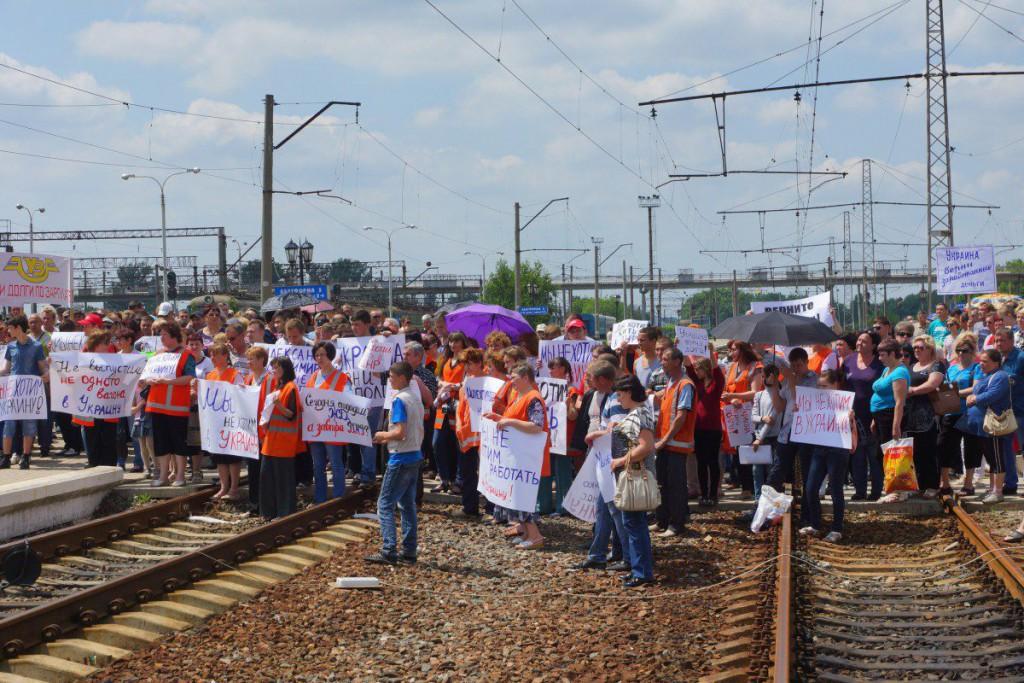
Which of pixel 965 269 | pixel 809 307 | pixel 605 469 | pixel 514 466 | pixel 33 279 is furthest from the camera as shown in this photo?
pixel 965 269

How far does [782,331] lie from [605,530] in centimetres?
361

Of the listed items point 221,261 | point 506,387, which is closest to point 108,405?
point 506,387

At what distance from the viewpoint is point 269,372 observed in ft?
43.9

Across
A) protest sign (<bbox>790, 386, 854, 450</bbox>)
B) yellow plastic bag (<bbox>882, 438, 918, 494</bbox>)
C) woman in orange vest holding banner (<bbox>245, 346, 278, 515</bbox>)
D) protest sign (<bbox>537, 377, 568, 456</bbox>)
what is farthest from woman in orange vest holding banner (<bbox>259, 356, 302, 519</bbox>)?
yellow plastic bag (<bbox>882, 438, 918, 494</bbox>)

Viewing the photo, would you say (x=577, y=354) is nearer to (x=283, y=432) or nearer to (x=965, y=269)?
(x=283, y=432)

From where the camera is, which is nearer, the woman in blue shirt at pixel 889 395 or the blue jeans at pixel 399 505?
the blue jeans at pixel 399 505

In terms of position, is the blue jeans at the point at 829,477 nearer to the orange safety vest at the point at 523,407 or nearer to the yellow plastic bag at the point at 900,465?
the yellow plastic bag at the point at 900,465

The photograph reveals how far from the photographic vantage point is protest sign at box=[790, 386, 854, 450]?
12.1 m

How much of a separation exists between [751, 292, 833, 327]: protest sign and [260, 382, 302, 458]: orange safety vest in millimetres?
5887

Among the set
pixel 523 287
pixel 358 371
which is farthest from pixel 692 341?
pixel 523 287

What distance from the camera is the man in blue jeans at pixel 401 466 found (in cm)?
1083

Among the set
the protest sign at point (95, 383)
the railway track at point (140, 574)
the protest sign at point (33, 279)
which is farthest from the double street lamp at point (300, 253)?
the railway track at point (140, 574)

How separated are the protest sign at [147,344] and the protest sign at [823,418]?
863 centimetres

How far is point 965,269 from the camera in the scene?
Result: 83.2 ft
